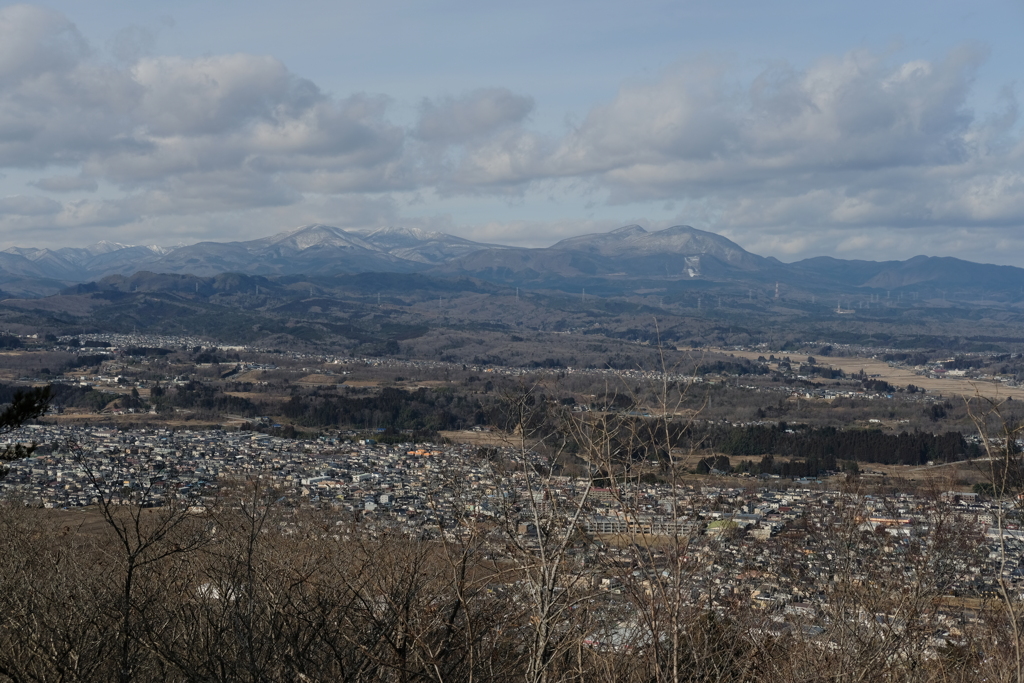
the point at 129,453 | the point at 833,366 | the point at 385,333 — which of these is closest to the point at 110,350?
the point at 385,333

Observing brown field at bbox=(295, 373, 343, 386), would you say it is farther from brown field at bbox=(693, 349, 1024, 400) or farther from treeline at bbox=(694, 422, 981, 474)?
brown field at bbox=(693, 349, 1024, 400)

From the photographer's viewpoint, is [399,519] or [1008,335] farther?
[1008,335]

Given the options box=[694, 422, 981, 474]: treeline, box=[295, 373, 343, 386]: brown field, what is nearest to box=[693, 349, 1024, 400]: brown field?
box=[694, 422, 981, 474]: treeline

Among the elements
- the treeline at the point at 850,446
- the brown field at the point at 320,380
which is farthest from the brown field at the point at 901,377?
the brown field at the point at 320,380

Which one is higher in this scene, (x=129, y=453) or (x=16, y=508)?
(x=16, y=508)

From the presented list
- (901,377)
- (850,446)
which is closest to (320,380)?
(850,446)

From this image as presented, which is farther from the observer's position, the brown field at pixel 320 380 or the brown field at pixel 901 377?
the brown field at pixel 320 380

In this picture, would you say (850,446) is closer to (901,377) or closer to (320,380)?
(901,377)

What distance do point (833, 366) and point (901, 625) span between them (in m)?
59.3

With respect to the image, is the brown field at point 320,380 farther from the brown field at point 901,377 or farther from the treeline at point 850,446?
the brown field at point 901,377

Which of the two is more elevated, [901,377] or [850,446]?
[850,446]

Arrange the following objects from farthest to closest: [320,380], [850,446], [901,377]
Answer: [901,377] → [320,380] → [850,446]

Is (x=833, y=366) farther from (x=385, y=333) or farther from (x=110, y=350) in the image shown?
(x=110, y=350)

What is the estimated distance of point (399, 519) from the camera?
10828 mm
